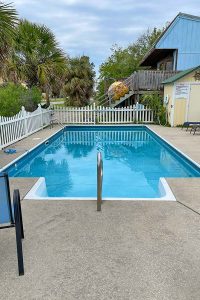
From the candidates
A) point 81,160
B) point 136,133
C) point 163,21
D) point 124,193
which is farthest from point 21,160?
point 163,21

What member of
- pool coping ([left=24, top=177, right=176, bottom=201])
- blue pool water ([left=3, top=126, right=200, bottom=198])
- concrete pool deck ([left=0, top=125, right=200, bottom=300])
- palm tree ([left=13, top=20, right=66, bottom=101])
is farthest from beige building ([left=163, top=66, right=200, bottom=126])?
concrete pool deck ([left=0, top=125, right=200, bottom=300])

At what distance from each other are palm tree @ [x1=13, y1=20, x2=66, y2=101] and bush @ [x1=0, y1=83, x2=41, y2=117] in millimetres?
757

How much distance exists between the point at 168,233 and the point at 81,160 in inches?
242

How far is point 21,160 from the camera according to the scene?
25.4ft

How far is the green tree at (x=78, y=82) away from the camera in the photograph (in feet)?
66.8

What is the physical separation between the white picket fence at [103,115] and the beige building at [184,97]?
221 centimetres

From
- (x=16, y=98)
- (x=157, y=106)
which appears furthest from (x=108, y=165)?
(x=157, y=106)

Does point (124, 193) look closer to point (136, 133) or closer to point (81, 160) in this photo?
point (81, 160)

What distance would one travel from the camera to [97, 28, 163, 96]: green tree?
30391mm

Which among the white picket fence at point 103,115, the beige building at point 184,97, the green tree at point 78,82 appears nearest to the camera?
the beige building at point 184,97

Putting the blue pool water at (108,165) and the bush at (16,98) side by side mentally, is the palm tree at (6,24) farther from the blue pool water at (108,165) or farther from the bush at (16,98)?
the bush at (16,98)

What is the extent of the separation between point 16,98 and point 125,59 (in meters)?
22.6

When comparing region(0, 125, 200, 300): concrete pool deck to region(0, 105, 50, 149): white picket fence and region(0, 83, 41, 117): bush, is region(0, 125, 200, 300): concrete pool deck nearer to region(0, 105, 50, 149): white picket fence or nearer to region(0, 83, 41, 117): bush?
region(0, 105, 50, 149): white picket fence

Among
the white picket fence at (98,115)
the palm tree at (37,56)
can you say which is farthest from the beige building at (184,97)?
the palm tree at (37,56)
